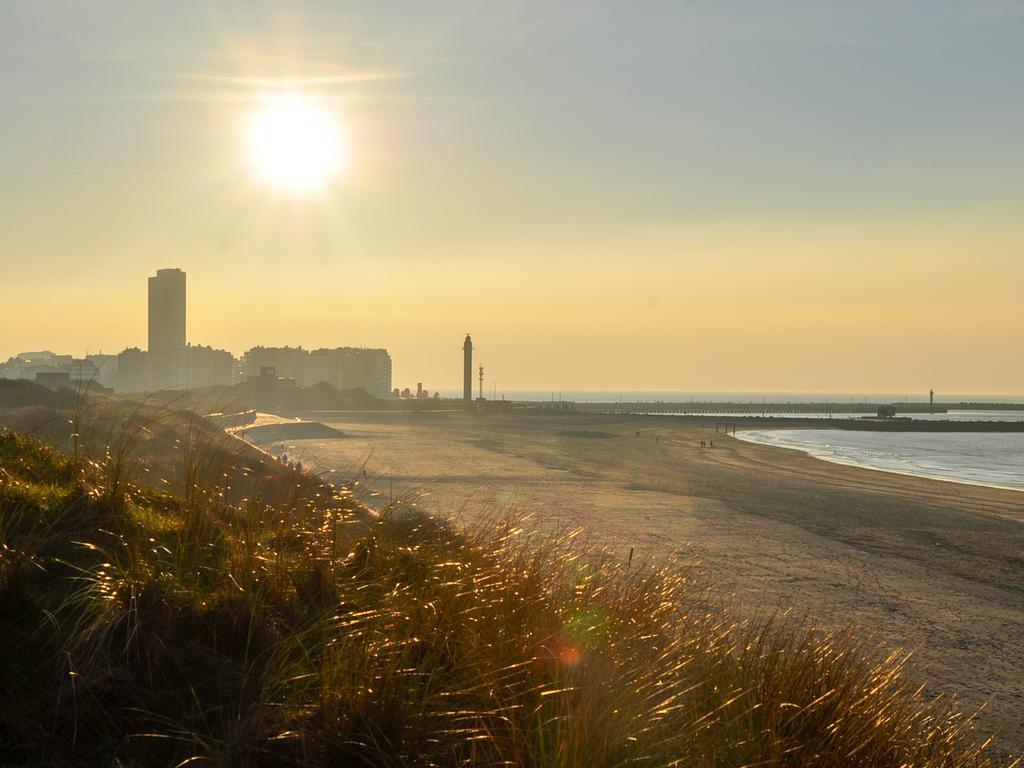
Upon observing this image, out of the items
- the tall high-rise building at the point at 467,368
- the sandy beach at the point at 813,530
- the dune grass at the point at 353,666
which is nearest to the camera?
the dune grass at the point at 353,666

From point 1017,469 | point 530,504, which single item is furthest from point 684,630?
point 1017,469

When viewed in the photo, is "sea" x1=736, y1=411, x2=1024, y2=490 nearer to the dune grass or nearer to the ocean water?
the ocean water

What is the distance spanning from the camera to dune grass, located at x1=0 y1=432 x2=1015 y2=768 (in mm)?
4082

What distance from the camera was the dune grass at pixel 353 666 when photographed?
408 centimetres

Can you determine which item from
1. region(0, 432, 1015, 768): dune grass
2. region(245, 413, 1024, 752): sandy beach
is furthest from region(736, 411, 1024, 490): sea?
region(0, 432, 1015, 768): dune grass

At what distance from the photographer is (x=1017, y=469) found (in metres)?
46.8

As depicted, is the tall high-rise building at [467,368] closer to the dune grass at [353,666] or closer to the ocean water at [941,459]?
the ocean water at [941,459]

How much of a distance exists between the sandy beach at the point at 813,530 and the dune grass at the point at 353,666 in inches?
105

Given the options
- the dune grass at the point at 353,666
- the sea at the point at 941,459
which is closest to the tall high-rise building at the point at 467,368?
the sea at the point at 941,459

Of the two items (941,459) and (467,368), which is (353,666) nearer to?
(941,459)

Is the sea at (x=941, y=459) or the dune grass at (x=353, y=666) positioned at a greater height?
the dune grass at (x=353, y=666)

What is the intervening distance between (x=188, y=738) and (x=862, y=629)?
8.40 metres

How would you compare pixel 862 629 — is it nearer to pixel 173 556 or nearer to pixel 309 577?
pixel 309 577

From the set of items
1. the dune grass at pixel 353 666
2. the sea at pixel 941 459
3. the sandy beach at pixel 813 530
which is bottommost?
the sea at pixel 941 459
